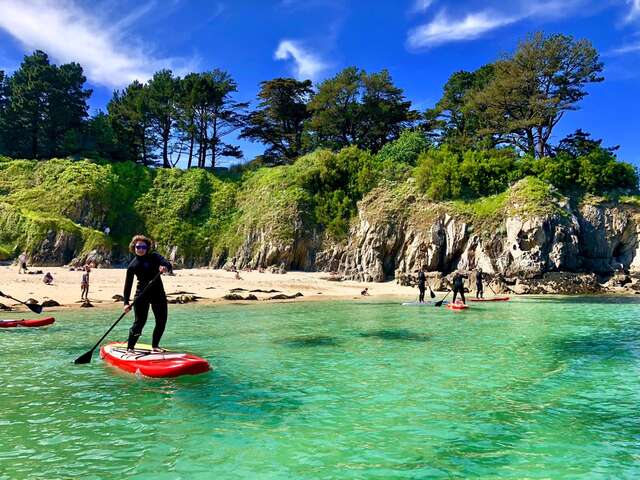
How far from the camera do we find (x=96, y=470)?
16.3ft

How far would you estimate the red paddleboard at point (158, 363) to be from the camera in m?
8.90

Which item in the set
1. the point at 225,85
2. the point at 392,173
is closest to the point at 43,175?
the point at 225,85

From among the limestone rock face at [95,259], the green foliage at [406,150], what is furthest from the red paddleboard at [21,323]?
the green foliage at [406,150]

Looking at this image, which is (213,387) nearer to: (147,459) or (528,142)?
(147,459)

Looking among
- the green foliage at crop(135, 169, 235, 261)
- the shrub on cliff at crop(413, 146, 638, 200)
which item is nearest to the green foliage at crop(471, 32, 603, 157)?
the shrub on cliff at crop(413, 146, 638, 200)

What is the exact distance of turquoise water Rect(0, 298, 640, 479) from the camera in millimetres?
5176

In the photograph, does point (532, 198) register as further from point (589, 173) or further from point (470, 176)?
point (589, 173)

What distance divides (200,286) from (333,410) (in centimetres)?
2574

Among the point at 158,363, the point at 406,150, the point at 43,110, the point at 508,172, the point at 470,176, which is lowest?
the point at 158,363

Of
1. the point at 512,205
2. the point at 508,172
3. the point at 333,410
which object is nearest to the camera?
the point at 333,410

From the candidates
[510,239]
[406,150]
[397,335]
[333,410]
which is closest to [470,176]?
[510,239]

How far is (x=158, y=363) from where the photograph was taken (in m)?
9.02

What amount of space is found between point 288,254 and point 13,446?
35.7m

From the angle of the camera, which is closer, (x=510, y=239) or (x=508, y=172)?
(x=510, y=239)
